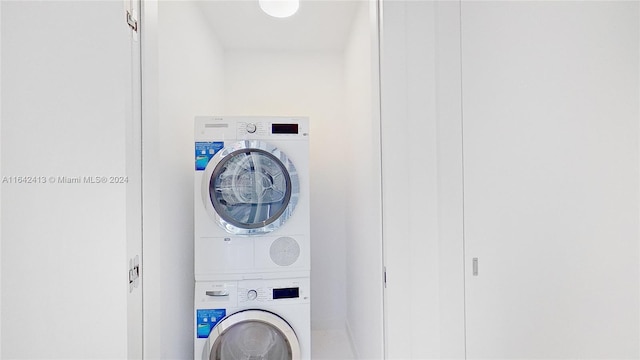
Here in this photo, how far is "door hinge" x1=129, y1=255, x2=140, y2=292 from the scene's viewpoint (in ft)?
3.58

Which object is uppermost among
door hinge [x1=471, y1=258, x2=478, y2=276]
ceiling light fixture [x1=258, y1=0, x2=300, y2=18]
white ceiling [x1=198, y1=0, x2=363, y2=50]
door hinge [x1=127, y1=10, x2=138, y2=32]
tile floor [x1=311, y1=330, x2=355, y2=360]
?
white ceiling [x1=198, y1=0, x2=363, y2=50]

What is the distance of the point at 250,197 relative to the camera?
190 cm

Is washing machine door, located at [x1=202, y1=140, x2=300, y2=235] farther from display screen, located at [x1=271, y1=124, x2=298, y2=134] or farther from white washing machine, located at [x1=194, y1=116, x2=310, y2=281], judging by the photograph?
display screen, located at [x1=271, y1=124, x2=298, y2=134]

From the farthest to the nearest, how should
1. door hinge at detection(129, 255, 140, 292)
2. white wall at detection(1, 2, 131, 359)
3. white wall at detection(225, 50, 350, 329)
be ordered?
white wall at detection(225, 50, 350, 329)
door hinge at detection(129, 255, 140, 292)
white wall at detection(1, 2, 131, 359)

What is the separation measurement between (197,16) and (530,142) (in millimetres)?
2010

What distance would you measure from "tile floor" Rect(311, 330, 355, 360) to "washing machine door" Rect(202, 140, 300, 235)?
107cm

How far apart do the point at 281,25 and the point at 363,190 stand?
4.39 ft

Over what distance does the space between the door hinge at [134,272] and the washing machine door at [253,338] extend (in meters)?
0.78

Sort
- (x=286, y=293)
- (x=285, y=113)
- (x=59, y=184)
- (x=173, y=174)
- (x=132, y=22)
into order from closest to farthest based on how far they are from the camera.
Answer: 1. (x=59, y=184)
2. (x=132, y=22)
3. (x=173, y=174)
4. (x=286, y=293)
5. (x=285, y=113)

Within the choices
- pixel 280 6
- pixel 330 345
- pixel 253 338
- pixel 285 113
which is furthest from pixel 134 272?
pixel 285 113

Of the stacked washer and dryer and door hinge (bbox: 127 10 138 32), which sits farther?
the stacked washer and dryer

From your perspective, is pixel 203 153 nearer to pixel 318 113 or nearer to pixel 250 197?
pixel 250 197

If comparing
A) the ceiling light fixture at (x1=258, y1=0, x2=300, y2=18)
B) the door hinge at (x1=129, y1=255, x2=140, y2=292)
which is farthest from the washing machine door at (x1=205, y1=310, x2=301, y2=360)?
the ceiling light fixture at (x1=258, y1=0, x2=300, y2=18)

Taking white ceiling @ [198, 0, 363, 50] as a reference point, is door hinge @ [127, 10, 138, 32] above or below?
below
